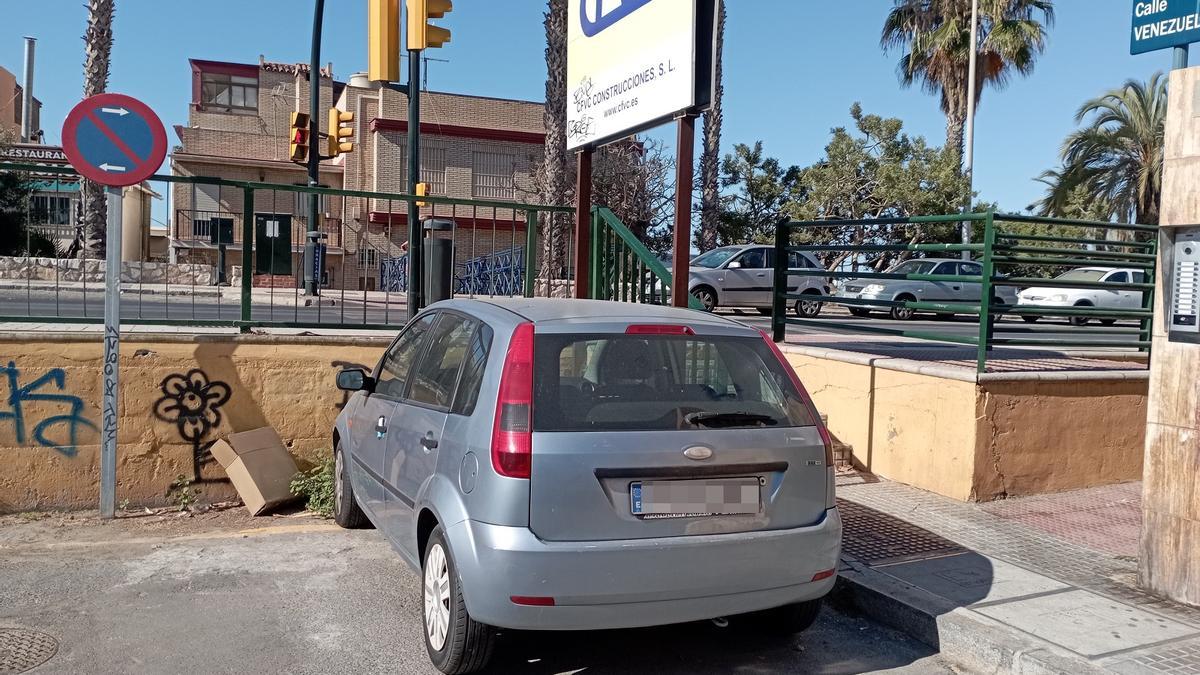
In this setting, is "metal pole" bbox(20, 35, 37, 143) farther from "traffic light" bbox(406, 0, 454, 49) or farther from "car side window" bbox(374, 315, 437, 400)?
"car side window" bbox(374, 315, 437, 400)

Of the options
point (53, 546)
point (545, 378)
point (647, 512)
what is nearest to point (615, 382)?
point (545, 378)

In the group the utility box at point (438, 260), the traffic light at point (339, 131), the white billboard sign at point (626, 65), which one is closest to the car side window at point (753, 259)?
the traffic light at point (339, 131)

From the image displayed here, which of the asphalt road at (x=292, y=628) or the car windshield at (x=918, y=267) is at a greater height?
the car windshield at (x=918, y=267)

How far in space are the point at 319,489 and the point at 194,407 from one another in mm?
1108

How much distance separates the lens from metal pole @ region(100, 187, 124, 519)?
5.96m

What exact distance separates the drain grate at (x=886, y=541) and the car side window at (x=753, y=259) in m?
13.0

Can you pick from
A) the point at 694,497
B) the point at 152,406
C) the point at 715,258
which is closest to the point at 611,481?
the point at 694,497

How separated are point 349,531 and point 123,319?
2492mm

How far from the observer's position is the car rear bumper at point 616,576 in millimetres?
3402

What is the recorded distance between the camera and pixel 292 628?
433 cm

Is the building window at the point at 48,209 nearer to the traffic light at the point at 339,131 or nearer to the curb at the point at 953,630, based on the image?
the curb at the point at 953,630

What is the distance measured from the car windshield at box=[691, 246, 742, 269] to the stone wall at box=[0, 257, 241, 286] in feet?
40.8

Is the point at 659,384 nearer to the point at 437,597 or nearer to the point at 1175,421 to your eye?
the point at 437,597

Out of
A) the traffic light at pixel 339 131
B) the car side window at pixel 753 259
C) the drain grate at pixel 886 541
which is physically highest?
the traffic light at pixel 339 131
